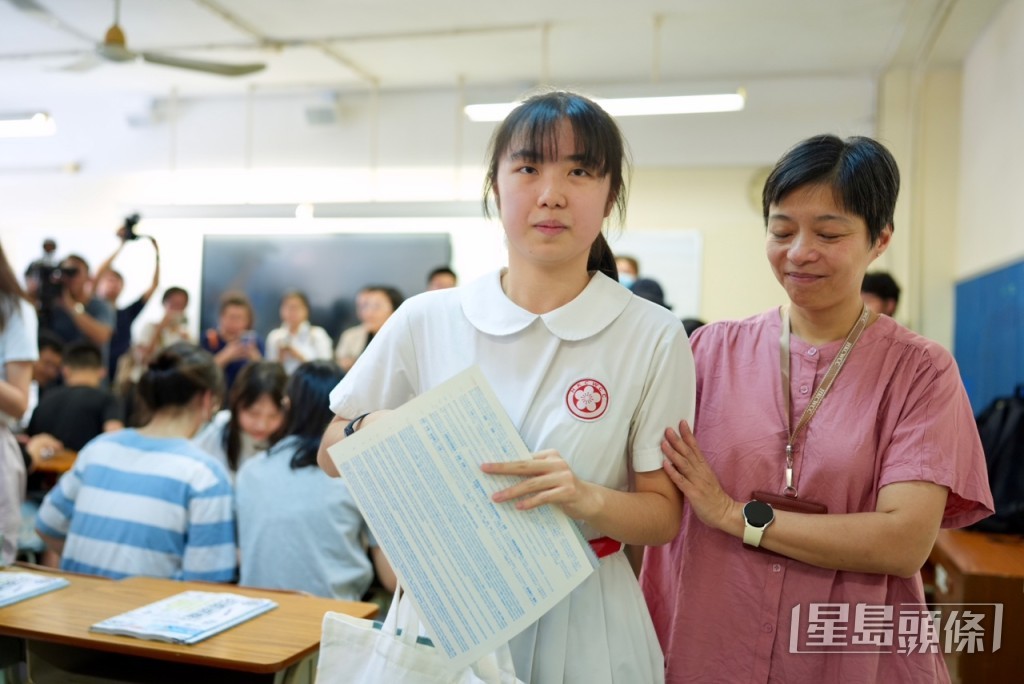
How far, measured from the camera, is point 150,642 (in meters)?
1.61

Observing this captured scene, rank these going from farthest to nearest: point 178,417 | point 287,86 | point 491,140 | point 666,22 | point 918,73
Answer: point 287,86, point 918,73, point 666,22, point 178,417, point 491,140

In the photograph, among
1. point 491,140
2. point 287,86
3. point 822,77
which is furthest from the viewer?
point 287,86

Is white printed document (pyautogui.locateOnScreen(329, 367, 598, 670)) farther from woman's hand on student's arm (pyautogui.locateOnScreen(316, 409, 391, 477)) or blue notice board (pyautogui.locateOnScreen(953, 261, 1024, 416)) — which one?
blue notice board (pyautogui.locateOnScreen(953, 261, 1024, 416))

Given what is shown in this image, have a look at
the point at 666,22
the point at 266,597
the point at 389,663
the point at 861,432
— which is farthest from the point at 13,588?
the point at 666,22

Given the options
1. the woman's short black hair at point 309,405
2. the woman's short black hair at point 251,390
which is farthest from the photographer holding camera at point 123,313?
the woman's short black hair at point 309,405

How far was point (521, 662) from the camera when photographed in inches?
43.2

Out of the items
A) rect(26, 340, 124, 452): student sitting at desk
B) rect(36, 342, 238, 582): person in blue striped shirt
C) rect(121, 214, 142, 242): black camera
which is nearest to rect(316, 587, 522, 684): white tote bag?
rect(36, 342, 238, 582): person in blue striped shirt

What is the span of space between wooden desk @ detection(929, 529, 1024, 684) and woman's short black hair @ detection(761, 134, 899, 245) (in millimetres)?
748

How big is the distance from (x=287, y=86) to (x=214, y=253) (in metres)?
1.79

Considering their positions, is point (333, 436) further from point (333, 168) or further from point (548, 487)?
point (333, 168)

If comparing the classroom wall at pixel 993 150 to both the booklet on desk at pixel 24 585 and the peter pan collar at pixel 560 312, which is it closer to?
the peter pan collar at pixel 560 312

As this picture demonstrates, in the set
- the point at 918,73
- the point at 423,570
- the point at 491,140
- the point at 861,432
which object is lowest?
the point at 423,570

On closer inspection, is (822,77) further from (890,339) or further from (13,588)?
(13,588)

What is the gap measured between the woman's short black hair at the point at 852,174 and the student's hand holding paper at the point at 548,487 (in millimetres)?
568
